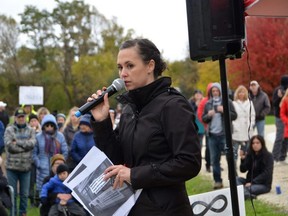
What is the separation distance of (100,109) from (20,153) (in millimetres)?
5713

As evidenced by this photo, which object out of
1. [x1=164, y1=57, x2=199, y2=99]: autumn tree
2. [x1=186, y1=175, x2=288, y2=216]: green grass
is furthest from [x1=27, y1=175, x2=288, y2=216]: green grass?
[x1=164, y1=57, x2=199, y2=99]: autumn tree

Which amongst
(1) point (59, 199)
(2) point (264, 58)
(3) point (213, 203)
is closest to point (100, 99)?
(3) point (213, 203)

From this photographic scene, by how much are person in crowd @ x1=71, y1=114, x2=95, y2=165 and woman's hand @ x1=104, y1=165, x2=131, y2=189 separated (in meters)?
5.52

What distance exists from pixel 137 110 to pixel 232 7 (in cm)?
165

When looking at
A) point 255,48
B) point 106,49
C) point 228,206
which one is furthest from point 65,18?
point 228,206

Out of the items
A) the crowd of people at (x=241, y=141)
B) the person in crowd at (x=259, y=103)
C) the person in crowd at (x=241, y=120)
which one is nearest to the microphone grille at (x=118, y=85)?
the crowd of people at (x=241, y=141)

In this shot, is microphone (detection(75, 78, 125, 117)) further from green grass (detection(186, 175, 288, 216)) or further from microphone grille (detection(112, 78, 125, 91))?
green grass (detection(186, 175, 288, 216))

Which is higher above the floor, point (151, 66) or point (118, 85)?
point (151, 66)

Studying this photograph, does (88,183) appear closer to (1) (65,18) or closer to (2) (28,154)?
(2) (28,154)

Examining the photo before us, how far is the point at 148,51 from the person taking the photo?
2926mm

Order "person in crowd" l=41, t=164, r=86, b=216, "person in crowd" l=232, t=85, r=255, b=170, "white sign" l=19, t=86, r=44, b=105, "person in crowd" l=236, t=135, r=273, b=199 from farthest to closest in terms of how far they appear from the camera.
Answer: "white sign" l=19, t=86, r=44, b=105
"person in crowd" l=232, t=85, r=255, b=170
"person in crowd" l=236, t=135, r=273, b=199
"person in crowd" l=41, t=164, r=86, b=216

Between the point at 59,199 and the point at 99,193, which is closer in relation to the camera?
the point at 99,193

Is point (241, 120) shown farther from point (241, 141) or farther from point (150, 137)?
point (150, 137)

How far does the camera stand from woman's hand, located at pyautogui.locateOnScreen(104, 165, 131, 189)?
9.12 feet
